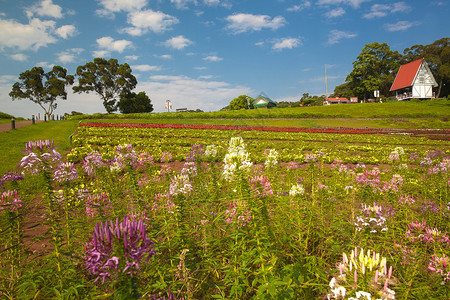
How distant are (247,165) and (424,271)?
6.17 feet

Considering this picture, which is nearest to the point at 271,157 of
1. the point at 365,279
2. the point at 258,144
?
the point at 365,279

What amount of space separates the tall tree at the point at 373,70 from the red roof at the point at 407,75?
3293 millimetres

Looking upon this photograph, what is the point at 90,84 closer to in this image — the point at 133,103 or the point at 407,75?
the point at 133,103

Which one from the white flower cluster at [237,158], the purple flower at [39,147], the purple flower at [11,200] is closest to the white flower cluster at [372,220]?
the white flower cluster at [237,158]

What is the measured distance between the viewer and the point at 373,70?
A: 52.8m

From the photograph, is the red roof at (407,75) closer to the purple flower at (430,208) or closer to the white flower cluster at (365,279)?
the purple flower at (430,208)

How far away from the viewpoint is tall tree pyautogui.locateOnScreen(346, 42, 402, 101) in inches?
2007

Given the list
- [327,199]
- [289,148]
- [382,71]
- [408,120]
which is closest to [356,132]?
[289,148]

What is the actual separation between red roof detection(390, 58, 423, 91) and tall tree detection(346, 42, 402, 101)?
3293 millimetres

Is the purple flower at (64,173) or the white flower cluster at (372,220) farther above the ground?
the purple flower at (64,173)

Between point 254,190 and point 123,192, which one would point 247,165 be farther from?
point 123,192

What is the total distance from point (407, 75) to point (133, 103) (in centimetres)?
5847

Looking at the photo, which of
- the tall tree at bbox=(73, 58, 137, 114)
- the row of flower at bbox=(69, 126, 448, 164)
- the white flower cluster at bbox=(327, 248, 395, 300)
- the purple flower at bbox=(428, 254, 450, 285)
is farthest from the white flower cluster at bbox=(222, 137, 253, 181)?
the tall tree at bbox=(73, 58, 137, 114)

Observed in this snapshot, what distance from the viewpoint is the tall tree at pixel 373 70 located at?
167 feet
